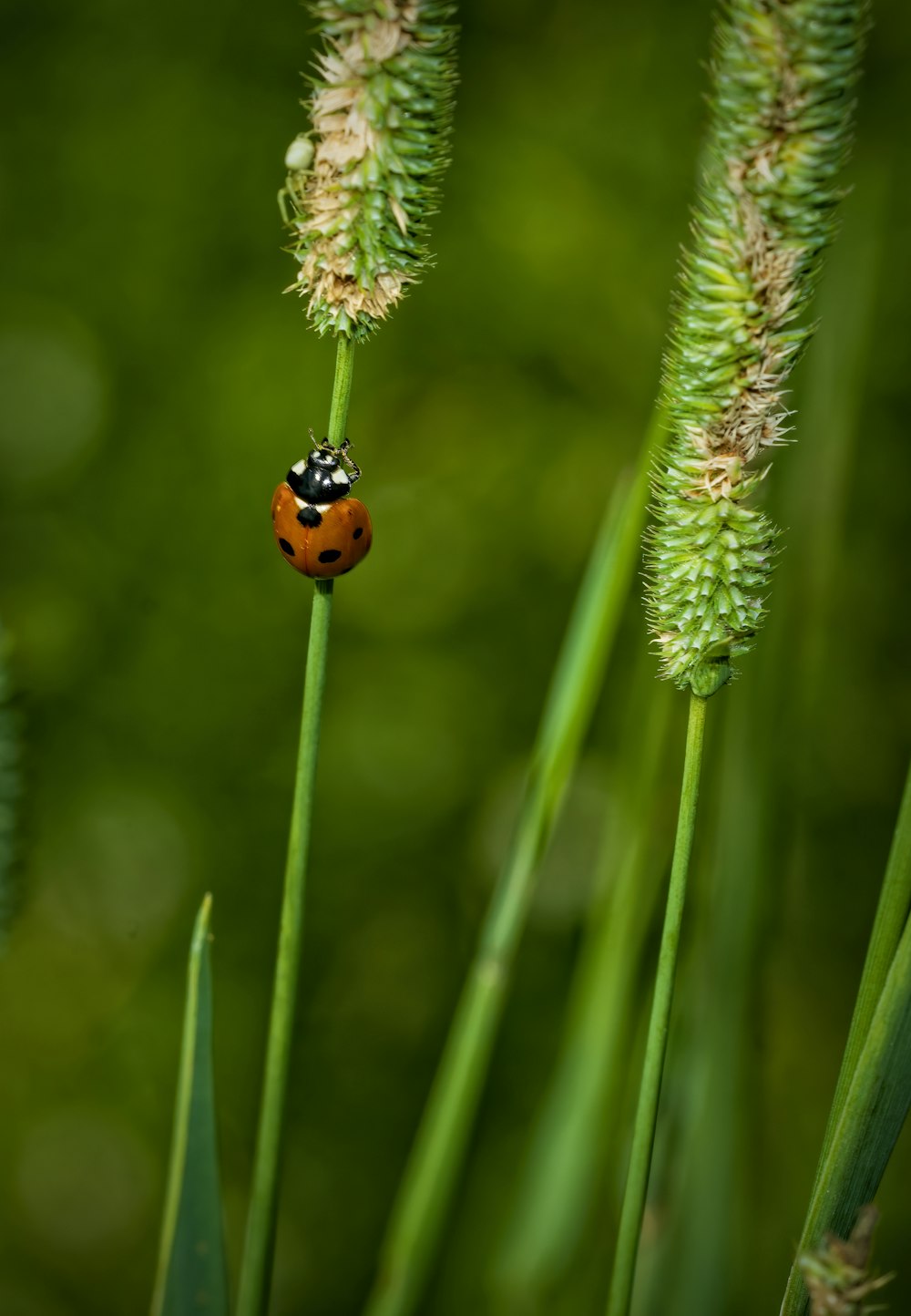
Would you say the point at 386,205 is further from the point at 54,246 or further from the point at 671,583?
the point at 54,246

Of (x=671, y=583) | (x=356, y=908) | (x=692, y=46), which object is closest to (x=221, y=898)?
(x=356, y=908)

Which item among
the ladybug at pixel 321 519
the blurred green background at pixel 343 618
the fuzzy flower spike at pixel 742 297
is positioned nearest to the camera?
the fuzzy flower spike at pixel 742 297

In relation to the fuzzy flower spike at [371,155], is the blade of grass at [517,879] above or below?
below

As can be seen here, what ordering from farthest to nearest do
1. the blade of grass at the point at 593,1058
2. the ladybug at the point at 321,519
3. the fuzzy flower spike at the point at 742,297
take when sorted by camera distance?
the blade of grass at the point at 593,1058, the ladybug at the point at 321,519, the fuzzy flower spike at the point at 742,297

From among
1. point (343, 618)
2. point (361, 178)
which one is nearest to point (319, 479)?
point (361, 178)

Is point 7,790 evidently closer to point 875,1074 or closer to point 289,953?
point 289,953

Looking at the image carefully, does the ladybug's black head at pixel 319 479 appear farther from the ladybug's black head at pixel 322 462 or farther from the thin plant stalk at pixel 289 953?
the thin plant stalk at pixel 289 953

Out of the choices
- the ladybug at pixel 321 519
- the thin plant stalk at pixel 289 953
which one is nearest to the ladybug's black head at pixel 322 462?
the ladybug at pixel 321 519
